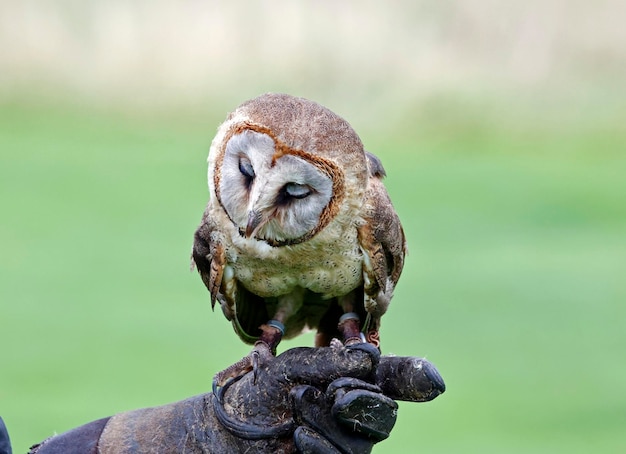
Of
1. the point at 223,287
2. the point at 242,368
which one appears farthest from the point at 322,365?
the point at 223,287

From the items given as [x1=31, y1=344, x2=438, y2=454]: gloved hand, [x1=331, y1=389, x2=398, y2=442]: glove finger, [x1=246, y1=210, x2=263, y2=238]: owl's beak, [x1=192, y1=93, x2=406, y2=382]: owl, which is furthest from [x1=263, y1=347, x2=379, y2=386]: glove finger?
[x1=246, y1=210, x2=263, y2=238]: owl's beak

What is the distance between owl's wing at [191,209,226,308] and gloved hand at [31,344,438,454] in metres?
0.35

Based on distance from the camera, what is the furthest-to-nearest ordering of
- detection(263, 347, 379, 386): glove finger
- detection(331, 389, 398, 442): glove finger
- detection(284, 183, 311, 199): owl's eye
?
detection(284, 183, 311, 199): owl's eye < detection(263, 347, 379, 386): glove finger < detection(331, 389, 398, 442): glove finger

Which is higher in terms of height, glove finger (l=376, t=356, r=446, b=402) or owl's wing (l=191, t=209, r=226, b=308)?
owl's wing (l=191, t=209, r=226, b=308)

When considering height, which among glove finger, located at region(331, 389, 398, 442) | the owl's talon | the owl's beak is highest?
the owl's beak

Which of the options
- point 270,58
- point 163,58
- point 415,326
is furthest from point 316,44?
point 415,326

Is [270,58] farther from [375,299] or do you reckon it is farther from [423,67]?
[375,299]

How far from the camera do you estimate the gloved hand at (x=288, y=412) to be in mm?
3312

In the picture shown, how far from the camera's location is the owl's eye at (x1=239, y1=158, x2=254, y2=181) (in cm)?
354

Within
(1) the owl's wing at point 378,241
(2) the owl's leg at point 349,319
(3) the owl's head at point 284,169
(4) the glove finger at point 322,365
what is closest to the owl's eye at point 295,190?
(3) the owl's head at point 284,169

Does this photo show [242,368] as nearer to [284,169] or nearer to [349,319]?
[349,319]

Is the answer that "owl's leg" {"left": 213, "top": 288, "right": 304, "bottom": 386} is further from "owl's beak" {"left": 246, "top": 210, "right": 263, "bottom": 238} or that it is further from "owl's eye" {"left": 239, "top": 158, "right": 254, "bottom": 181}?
"owl's eye" {"left": 239, "top": 158, "right": 254, "bottom": 181}

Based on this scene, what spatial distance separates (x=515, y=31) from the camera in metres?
A: 13.7

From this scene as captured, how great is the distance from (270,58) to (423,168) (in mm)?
2039
